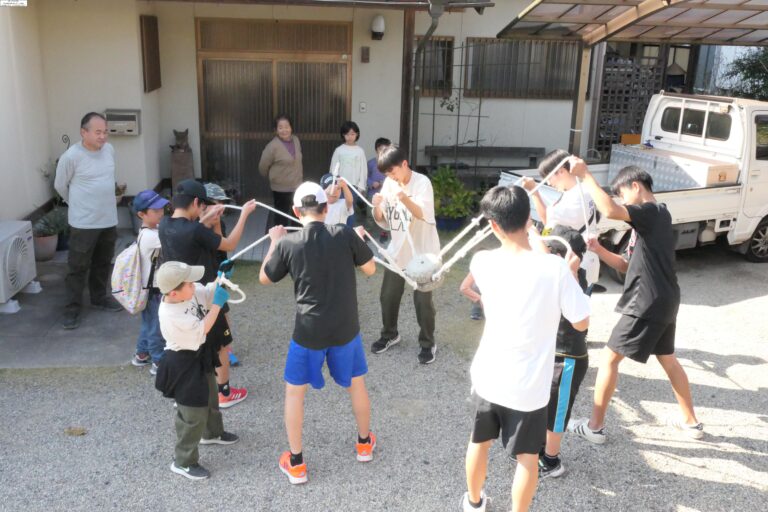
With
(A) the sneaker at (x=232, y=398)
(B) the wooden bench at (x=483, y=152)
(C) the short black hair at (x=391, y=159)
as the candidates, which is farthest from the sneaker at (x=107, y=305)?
(B) the wooden bench at (x=483, y=152)

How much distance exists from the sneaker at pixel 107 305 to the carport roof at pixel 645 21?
5273mm

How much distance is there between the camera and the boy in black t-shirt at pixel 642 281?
402 centimetres

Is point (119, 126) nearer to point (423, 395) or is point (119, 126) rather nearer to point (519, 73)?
point (423, 395)

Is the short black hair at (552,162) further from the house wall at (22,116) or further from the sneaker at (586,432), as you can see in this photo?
the house wall at (22,116)

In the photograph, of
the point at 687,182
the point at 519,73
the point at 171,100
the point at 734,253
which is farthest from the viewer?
the point at 519,73

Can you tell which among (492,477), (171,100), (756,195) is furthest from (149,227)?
(756,195)

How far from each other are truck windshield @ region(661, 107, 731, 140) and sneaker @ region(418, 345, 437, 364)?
465 cm

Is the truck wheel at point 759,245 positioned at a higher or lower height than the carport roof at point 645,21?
lower

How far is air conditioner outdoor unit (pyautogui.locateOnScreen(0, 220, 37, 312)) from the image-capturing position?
19.6ft

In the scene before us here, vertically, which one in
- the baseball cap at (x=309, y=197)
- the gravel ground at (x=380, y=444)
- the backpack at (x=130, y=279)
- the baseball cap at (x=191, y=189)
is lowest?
the gravel ground at (x=380, y=444)

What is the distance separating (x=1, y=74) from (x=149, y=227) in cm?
315

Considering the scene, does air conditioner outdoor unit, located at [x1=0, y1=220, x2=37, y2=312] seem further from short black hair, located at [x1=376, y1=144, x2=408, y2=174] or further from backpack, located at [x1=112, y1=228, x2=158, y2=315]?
short black hair, located at [x1=376, y1=144, x2=408, y2=174]

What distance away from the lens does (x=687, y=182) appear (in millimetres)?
7727

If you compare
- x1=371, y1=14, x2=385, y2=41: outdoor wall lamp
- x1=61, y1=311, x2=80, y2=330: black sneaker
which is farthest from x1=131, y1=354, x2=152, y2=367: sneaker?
x1=371, y1=14, x2=385, y2=41: outdoor wall lamp
